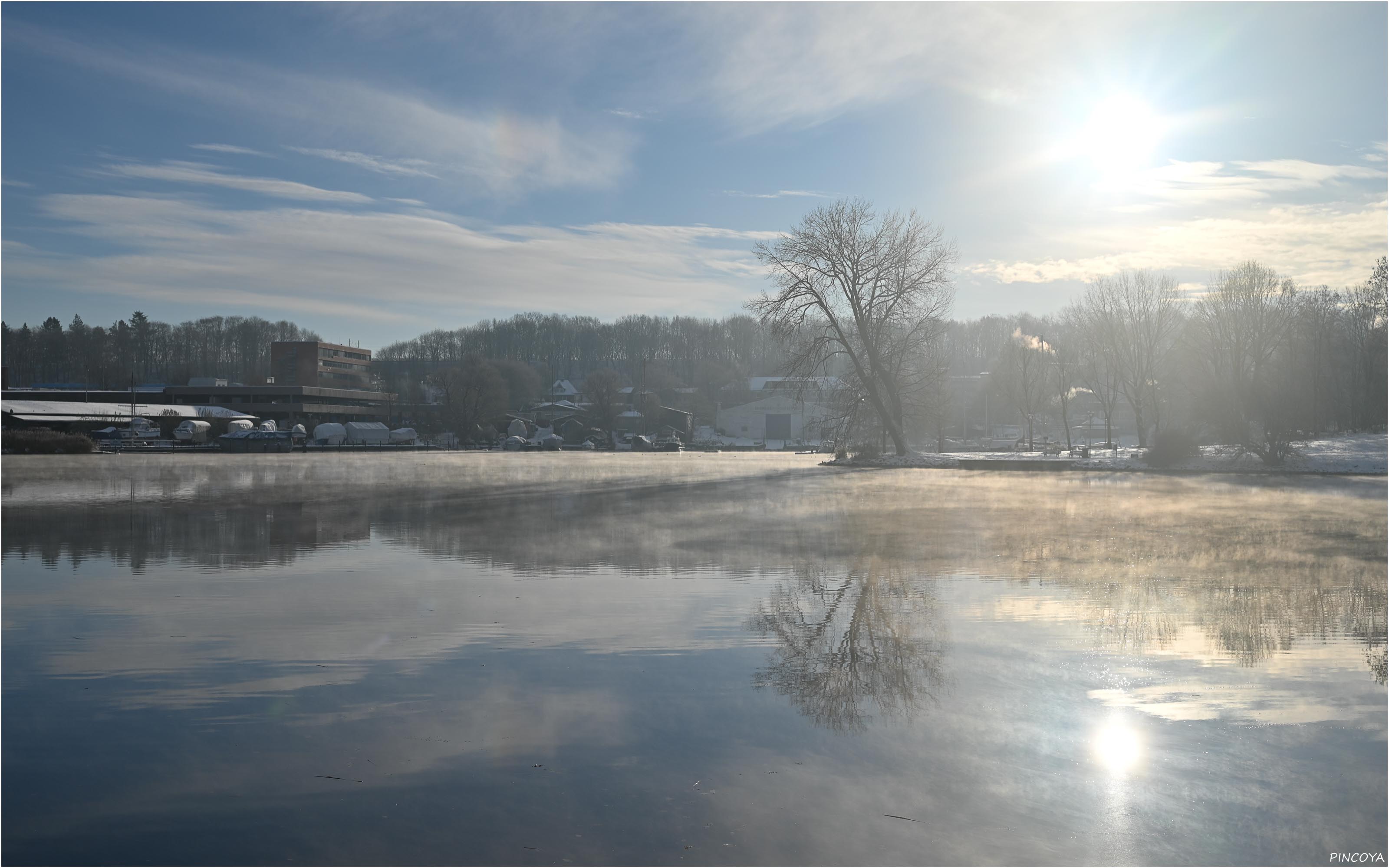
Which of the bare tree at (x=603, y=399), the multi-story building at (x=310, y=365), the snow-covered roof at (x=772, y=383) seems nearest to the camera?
the snow-covered roof at (x=772, y=383)

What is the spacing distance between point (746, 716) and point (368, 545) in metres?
8.71

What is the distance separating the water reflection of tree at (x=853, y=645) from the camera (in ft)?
18.1

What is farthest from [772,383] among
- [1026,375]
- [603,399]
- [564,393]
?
[1026,375]

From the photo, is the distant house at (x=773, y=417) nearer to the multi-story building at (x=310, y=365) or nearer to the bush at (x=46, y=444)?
the bush at (x=46, y=444)

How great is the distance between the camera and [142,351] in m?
174

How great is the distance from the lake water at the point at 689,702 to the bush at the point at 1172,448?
29.6 m

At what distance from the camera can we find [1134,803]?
4.16 meters

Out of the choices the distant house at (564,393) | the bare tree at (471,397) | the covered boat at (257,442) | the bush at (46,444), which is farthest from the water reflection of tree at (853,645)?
the distant house at (564,393)

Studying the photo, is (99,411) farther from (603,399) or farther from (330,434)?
(603,399)

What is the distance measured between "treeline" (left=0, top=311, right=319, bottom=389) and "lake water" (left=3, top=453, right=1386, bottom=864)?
16075 centimetres

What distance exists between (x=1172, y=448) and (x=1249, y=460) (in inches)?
125

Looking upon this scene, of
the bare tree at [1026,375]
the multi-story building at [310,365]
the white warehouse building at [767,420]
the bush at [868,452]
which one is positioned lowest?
the bush at [868,452]

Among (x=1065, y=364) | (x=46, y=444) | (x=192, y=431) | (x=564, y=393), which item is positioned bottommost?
(x=46, y=444)

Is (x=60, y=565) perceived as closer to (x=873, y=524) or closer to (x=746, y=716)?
(x=746, y=716)
